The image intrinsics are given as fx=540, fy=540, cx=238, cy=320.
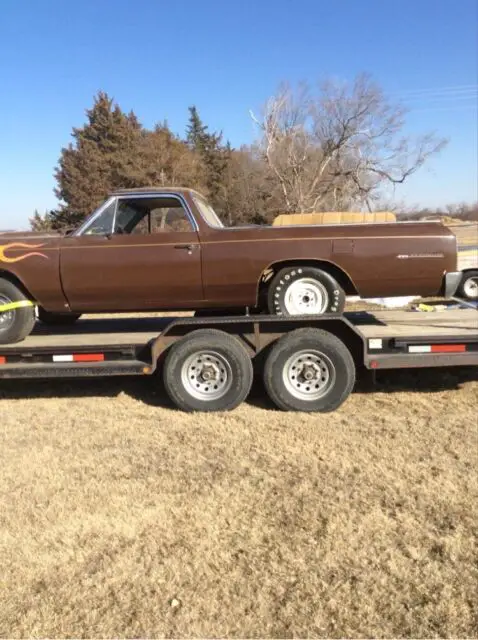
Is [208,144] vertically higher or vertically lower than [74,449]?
higher

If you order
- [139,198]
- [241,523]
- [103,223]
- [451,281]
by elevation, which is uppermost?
[139,198]

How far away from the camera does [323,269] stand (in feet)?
17.5

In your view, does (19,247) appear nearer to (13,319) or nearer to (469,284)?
(13,319)

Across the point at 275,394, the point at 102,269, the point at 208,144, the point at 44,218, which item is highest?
the point at 208,144

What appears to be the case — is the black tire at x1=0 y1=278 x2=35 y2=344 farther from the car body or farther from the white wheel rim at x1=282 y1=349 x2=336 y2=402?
the white wheel rim at x1=282 y1=349 x2=336 y2=402

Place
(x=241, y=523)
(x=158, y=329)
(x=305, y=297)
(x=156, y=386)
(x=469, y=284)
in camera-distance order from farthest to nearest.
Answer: (x=469, y=284)
(x=156, y=386)
(x=158, y=329)
(x=305, y=297)
(x=241, y=523)

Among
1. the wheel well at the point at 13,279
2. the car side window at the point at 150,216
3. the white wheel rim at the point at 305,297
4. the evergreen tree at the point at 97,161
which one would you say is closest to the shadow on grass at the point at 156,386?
the white wheel rim at the point at 305,297

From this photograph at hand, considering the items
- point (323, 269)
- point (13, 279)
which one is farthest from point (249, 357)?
point (13, 279)

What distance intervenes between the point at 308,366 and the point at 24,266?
9.69 ft

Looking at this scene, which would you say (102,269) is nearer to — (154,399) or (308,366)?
(154,399)

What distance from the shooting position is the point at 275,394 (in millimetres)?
5133

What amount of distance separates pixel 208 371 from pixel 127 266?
130 cm

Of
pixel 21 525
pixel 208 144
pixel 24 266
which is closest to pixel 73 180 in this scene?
pixel 208 144

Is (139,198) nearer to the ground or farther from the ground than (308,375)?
farther from the ground
